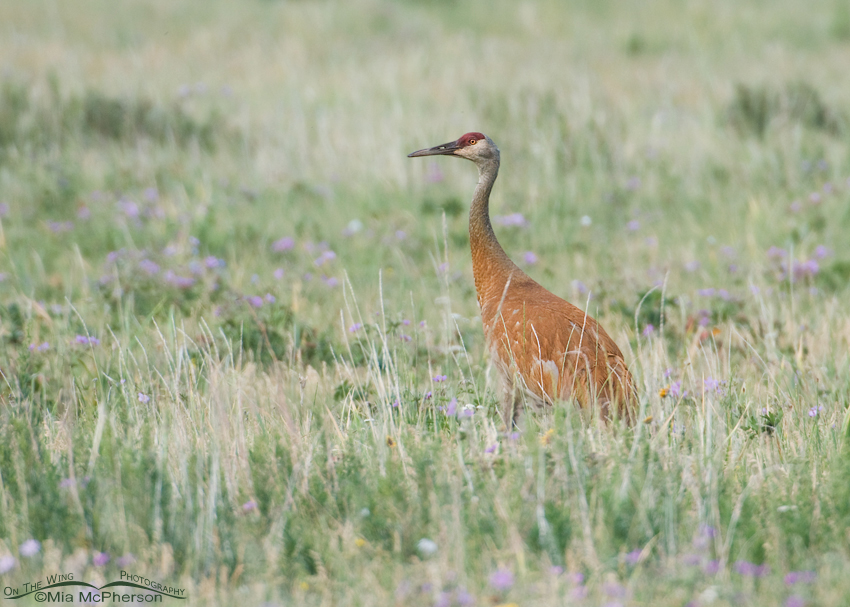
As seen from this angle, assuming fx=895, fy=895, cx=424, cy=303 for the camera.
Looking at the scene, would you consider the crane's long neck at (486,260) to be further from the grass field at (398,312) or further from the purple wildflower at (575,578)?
the purple wildflower at (575,578)

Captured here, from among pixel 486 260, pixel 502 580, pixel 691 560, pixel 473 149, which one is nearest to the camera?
pixel 502 580

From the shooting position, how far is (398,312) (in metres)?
4.35

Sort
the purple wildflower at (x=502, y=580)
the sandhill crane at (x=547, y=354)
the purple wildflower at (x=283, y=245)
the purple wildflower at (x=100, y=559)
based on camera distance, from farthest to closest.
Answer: the purple wildflower at (x=283, y=245) → the sandhill crane at (x=547, y=354) → the purple wildflower at (x=100, y=559) → the purple wildflower at (x=502, y=580)

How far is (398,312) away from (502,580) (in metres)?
2.26

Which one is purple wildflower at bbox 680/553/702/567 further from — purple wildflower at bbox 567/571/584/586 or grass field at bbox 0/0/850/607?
purple wildflower at bbox 567/571/584/586

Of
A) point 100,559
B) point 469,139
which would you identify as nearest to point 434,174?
point 469,139

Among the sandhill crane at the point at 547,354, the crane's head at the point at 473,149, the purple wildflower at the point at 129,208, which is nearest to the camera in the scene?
the sandhill crane at the point at 547,354

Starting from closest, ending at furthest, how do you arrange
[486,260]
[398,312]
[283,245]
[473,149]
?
[486,260], [398,312], [473,149], [283,245]

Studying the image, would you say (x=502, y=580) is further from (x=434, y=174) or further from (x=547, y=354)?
(x=434, y=174)

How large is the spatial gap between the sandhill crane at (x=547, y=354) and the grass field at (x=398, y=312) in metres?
0.17

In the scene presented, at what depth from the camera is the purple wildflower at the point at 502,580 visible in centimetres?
220

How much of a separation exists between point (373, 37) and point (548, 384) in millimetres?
11637

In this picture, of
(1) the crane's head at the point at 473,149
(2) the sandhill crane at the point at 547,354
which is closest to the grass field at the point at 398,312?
(2) the sandhill crane at the point at 547,354

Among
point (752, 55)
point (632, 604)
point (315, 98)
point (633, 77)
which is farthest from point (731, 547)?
point (752, 55)
